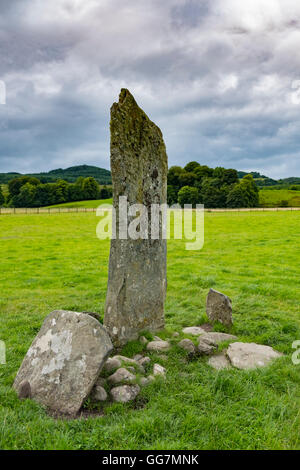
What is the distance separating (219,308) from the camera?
7.70 metres

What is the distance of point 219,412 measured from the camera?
14.6 ft

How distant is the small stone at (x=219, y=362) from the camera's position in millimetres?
5750

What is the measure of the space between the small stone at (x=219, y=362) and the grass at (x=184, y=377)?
200 mm

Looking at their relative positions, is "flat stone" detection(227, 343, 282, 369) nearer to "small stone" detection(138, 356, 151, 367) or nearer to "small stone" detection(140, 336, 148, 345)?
"small stone" detection(138, 356, 151, 367)

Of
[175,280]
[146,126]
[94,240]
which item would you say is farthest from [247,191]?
[146,126]

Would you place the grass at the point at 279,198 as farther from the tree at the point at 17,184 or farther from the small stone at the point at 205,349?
the small stone at the point at 205,349

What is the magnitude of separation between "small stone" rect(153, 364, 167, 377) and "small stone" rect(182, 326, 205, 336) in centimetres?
190

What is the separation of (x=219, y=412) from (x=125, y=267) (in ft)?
10.1

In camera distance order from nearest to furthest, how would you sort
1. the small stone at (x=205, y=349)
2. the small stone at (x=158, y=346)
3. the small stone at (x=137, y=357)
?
the small stone at (x=137, y=357) < the small stone at (x=205, y=349) < the small stone at (x=158, y=346)

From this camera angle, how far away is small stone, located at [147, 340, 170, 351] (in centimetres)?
632


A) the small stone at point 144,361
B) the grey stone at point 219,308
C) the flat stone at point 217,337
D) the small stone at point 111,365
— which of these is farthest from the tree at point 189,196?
the small stone at point 111,365

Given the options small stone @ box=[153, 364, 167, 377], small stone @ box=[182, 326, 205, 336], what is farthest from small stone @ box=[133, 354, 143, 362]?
small stone @ box=[182, 326, 205, 336]

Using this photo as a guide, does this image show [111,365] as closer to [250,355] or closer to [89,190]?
[250,355]

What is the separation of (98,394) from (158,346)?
1.88 meters
